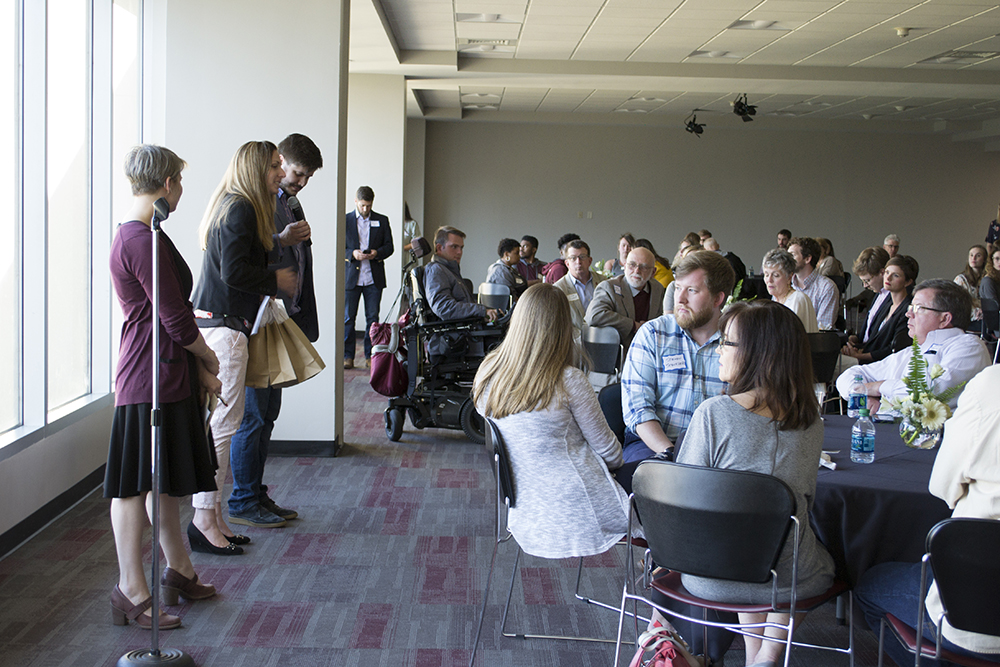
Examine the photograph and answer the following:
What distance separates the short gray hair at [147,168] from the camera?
2.70 m

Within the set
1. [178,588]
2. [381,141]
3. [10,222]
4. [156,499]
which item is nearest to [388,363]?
[10,222]

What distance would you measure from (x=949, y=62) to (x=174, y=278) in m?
10.2

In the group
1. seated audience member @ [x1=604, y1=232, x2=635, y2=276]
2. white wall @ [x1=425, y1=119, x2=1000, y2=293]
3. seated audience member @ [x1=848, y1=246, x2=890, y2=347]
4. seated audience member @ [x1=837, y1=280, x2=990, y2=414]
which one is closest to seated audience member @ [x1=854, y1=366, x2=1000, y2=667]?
seated audience member @ [x1=837, y1=280, x2=990, y2=414]

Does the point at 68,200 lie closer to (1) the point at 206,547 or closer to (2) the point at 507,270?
(1) the point at 206,547

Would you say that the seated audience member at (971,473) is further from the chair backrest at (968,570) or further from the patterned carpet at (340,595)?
the patterned carpet at (340,595)

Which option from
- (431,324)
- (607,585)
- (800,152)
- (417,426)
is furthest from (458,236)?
(800,152)

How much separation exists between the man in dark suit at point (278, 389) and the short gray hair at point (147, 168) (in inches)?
35.6

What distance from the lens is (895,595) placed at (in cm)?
220

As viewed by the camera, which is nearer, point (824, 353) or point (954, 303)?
point (954, 303)

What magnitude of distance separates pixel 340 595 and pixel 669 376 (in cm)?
145

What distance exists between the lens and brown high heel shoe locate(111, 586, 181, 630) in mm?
2803

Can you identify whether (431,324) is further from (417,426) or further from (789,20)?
(789,20)

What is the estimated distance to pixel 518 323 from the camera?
2.70 meters

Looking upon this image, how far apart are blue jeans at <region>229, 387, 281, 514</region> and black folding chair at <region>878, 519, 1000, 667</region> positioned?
2.74m
